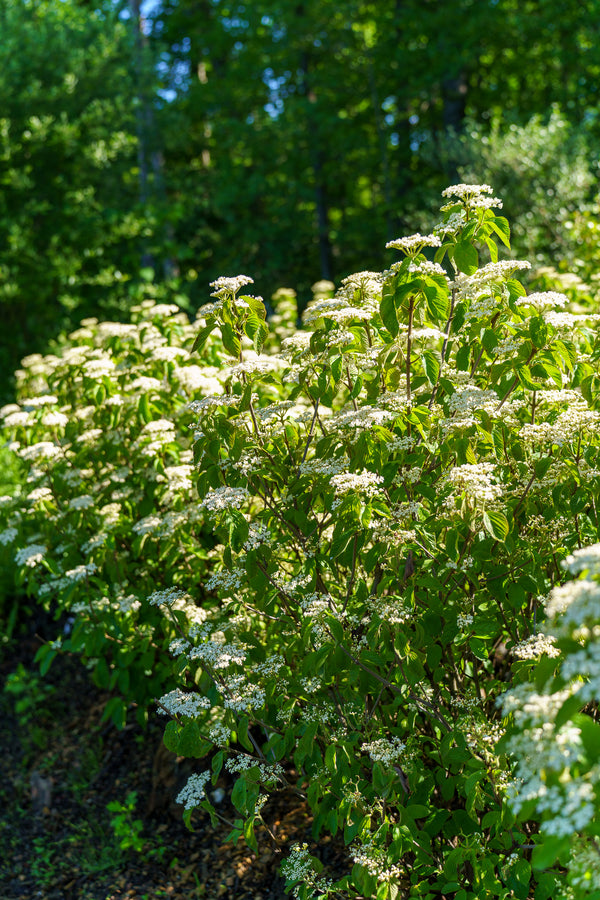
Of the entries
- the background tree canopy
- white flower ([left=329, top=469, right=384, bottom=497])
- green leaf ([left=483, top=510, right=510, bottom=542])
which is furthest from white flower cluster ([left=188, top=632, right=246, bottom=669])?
the background tree canopy

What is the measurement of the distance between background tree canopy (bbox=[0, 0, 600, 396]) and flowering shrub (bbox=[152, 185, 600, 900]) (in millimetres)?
3209

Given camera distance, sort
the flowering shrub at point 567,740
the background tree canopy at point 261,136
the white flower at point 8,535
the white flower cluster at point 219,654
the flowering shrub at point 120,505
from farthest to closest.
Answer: the background tree canopy at point 261,136, the white flower at point 8,535, the flowering shrub at point 120,505, the white flower cluster at point 219,654, the flowering shrub at point 567,740

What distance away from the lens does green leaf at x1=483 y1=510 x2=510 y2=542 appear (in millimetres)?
2115

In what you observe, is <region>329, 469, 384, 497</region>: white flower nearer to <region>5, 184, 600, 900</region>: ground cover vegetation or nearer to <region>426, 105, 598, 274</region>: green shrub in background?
<region>5, 184, 600, 900</region>: ground cover vegetation

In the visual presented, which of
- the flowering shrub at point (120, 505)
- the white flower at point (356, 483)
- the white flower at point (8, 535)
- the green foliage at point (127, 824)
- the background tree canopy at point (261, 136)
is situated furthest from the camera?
the background tree canopy at point (261, 136)

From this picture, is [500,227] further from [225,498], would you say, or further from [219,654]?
[219,654]

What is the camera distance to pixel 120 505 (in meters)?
3.38

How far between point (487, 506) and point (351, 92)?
13.4m

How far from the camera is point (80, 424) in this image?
366 centimetres

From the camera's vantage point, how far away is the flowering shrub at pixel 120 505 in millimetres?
3176

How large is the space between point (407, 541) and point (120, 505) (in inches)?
62.1

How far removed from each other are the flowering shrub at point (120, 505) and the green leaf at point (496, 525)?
4.12 ft

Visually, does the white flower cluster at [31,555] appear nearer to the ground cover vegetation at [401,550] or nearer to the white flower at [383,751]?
the ground cover vegetation at [401,550]

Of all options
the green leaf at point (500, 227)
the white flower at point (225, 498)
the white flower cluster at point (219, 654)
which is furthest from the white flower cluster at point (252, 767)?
the green leaf at point (500, 227)
